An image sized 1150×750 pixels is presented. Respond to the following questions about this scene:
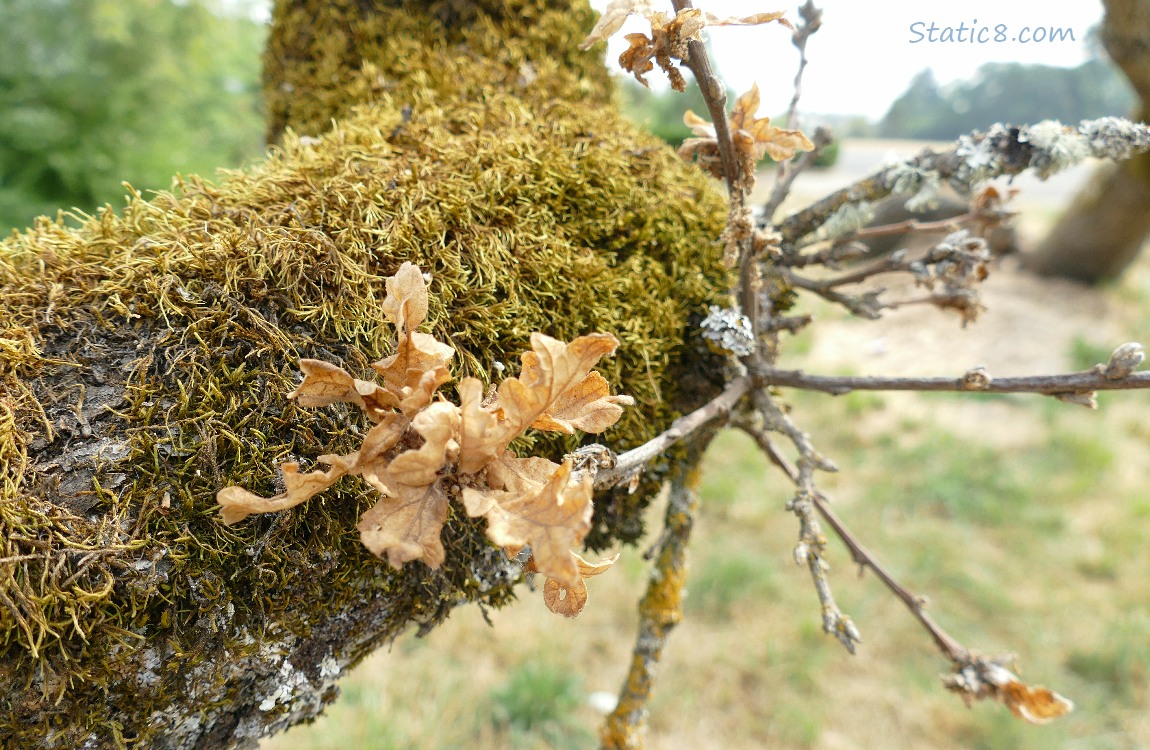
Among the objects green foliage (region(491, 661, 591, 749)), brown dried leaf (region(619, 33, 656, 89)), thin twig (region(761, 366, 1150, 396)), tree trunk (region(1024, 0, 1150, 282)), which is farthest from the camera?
tree trunk (region(1024, 0, 1150, 282))

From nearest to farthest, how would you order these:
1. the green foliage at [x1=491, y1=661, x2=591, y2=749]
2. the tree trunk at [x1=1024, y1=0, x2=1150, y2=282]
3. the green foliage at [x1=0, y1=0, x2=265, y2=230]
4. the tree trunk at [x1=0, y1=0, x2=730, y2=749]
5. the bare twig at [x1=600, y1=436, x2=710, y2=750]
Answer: the tree trunk at [x1=0, y1=0, x2=730, y2=749]
the bare twig at [x1=600, y1=436, x2=710, y2=750]
the green foliage at [x1=491, y1=661, x2=591, y2=749]
the green foliage at [x1=0, y1=0, x2=265, y2=230]
the tree trunk at [x1=1024, y1=0, x2=1150, y2=282]

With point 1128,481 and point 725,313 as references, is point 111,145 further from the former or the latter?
point 1128,481

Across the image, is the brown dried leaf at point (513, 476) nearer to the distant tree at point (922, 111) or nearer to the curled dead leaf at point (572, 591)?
the curled dead leaf at point (572, 591)

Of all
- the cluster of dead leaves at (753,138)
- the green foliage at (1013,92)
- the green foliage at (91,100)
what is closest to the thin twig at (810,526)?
the cluster of dead leaves at (753,138)

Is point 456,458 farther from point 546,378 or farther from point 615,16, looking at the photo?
point 615,16

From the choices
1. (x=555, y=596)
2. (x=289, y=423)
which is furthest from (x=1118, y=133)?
(x=289, y=423)

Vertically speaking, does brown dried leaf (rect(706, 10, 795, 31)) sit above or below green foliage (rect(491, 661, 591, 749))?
above

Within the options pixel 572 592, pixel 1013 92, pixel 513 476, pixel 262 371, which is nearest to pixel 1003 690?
pixel 572 592

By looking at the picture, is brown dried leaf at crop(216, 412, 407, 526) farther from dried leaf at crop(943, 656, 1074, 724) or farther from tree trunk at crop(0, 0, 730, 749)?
dried leaf at crop(943, 656, 1074, 724)

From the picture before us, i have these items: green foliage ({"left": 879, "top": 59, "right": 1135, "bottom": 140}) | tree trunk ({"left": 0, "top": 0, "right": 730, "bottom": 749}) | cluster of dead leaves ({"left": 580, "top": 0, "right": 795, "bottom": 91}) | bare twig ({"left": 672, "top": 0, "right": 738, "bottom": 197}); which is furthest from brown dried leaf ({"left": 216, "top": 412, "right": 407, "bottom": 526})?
green foliage ({"left": 879, "top": 59, "right": 1135, "bottom": 140})
